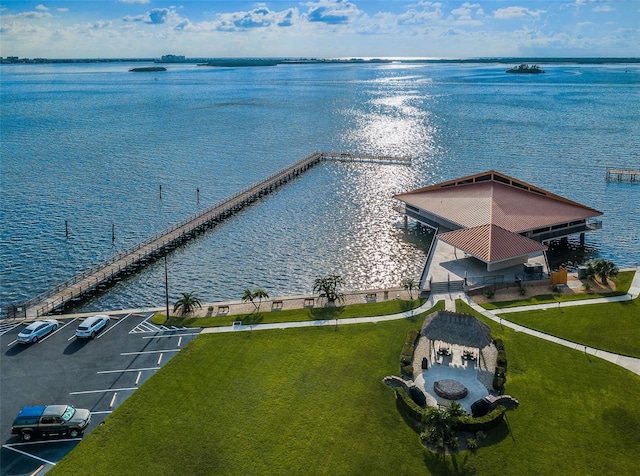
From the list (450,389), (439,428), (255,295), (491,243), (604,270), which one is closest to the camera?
(439,428)

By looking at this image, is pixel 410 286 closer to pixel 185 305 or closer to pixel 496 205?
pixel 185 305

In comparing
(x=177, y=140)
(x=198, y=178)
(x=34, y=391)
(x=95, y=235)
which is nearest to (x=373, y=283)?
(x=34, y=391)

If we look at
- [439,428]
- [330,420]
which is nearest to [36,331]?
[330,420]

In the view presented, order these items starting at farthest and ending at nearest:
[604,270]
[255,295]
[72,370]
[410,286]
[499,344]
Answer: [604,270]
[410,286]
[255,295]
[499,344]
[72,370]

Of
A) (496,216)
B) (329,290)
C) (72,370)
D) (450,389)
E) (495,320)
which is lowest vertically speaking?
(72,370)

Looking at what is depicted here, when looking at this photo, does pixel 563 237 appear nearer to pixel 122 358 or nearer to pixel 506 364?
pixel 506 364

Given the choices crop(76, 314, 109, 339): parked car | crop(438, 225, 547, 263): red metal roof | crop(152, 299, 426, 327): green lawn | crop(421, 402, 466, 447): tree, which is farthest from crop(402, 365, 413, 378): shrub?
crop(76, 314, 109, 339): parked car
